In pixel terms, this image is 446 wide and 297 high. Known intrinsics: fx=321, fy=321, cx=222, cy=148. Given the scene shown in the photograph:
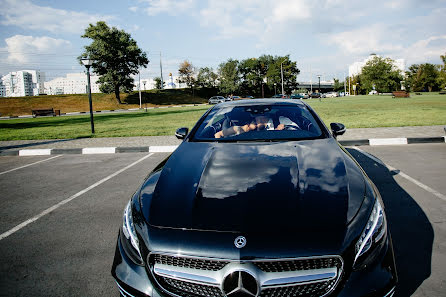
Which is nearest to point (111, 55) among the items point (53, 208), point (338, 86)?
point (53, 208)

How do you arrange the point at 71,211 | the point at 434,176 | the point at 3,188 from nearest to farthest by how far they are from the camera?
the point at 71,211 → the point at 434,176 → the point at 3,188

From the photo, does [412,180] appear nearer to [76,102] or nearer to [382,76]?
[76,102]

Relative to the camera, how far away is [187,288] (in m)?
1.67

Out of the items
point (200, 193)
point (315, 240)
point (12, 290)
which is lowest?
point (12, 290)

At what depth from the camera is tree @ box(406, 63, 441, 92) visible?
3814 inches

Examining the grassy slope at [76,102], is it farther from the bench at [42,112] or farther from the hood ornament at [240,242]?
the hood ornament at [240,242]

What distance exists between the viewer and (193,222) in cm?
183

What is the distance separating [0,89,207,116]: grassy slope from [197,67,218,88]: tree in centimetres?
1076

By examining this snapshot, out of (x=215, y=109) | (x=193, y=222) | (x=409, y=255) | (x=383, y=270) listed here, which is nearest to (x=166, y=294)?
(x=193, y=222)

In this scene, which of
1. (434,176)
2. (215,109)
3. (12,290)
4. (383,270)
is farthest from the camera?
(434,176)

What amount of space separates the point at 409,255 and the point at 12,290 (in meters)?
3.23

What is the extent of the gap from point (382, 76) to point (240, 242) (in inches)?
4429

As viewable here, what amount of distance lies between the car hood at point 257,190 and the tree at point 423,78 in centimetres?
11105

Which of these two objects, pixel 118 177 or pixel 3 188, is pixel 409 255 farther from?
pixel 3 188
